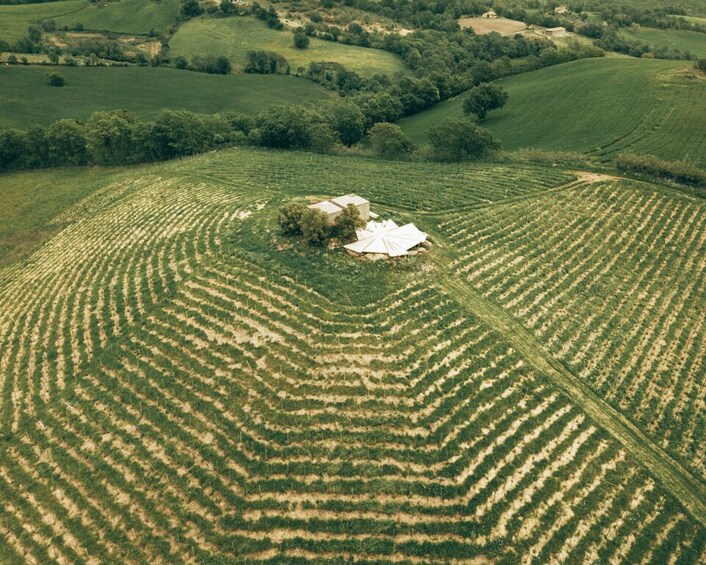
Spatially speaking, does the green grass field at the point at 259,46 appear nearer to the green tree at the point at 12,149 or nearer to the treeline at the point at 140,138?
the treeline at the point at 140,138

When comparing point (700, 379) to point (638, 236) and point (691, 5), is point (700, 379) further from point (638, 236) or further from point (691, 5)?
point (691, 5)

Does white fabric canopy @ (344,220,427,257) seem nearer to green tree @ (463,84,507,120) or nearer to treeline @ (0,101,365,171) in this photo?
treeline @ (0,101,365,171)

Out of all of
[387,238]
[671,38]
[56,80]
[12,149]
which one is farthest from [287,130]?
[671,38]

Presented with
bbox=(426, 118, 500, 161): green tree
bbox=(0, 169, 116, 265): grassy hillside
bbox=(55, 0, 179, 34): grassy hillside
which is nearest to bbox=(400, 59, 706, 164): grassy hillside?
bbox=(426, 118, 500, 161): green tree

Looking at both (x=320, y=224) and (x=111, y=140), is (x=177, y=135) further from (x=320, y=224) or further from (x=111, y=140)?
(x=320, y=224)

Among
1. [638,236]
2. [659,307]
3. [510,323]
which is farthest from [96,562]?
[638,236]

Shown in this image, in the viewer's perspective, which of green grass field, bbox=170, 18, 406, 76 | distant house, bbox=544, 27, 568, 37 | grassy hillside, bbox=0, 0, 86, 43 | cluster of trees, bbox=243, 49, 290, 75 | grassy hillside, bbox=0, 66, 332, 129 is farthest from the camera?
distant house, bbox=544, 27, 568, 37
